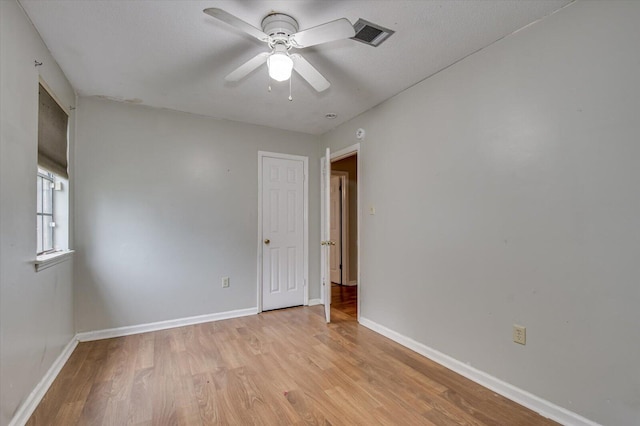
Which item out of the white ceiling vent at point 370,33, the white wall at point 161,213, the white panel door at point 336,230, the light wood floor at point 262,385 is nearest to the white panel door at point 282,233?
the white wall at point 161,213

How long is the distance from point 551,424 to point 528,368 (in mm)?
291

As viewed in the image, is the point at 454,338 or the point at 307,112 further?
the point at 307,112

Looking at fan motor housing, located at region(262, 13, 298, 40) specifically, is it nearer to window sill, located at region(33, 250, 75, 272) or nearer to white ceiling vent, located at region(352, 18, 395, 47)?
white ceiling vent, located at region(352, 18, 395, 47)

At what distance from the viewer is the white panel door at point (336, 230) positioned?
5520mm

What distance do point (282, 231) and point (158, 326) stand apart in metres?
1.79

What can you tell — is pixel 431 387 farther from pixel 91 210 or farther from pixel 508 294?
pixel 91 210

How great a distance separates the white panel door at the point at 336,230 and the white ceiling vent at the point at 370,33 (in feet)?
11.6

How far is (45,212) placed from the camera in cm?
244

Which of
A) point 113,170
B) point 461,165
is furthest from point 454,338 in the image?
point 113,170

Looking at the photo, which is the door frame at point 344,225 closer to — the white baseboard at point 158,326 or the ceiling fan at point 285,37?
the white baseboard at point 158,326

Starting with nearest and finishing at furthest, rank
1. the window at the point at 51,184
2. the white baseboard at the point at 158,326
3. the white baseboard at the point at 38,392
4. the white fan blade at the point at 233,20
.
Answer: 1. the white fan blade at the point at 233,20
2. the white baseboard at the point at 38,392
3. the window at the point at 51,184
4. the white baseboard at the point at 158,326

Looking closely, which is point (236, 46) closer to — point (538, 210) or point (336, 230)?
point (538, 210)

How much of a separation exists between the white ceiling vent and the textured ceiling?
3cm

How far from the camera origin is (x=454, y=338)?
7.74ft
